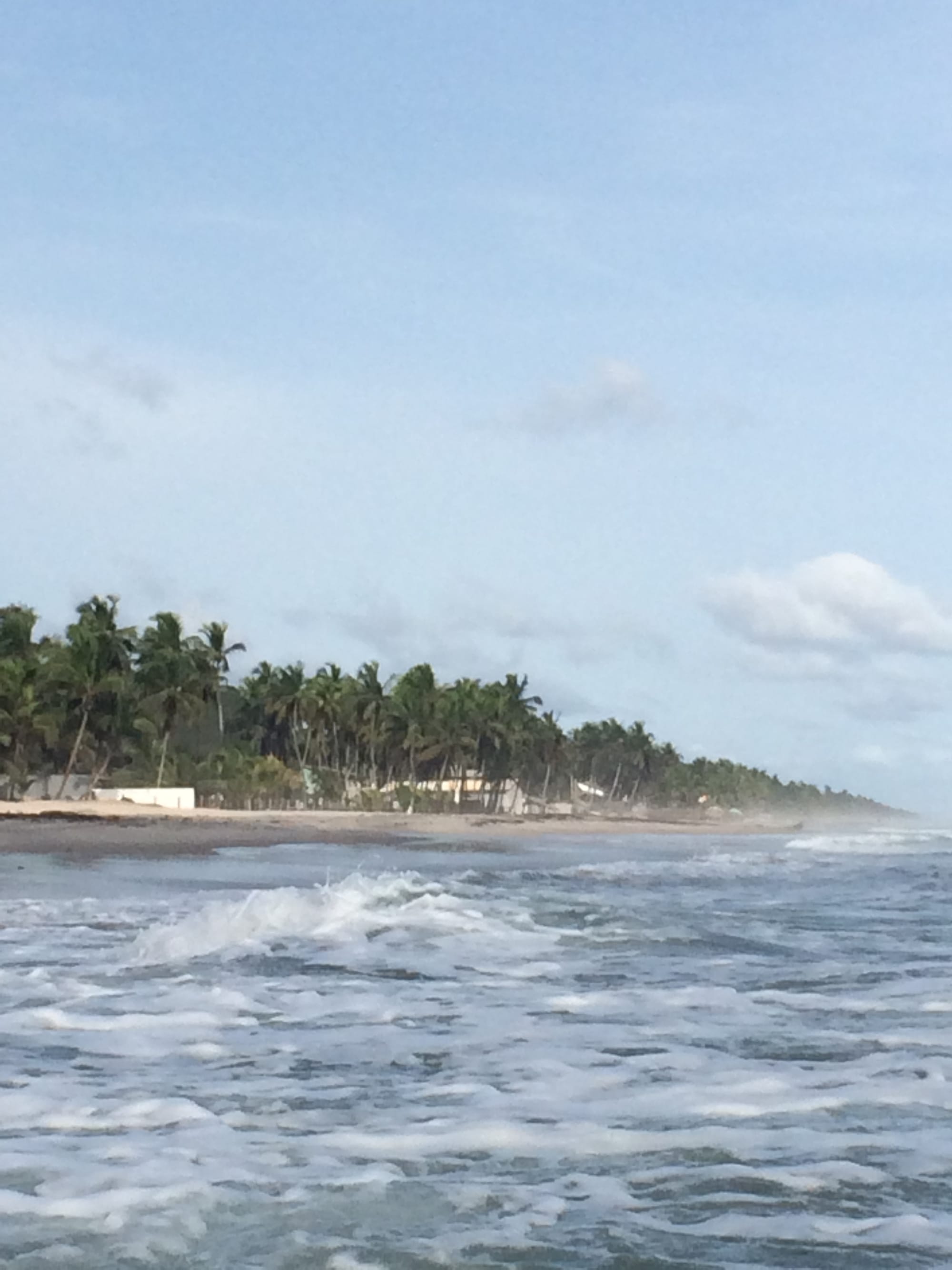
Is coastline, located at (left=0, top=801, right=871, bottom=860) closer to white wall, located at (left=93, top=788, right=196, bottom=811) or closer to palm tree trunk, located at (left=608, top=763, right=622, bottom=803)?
white wall, located at (left=93, top=788, right=196, bottom=811)

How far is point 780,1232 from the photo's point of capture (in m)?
4.83

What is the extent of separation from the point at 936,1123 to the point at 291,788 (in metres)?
83.4

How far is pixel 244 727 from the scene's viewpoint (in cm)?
10294

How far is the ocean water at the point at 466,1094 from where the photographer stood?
4.82 m

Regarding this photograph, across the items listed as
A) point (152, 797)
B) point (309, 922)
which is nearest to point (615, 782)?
point (152, 797)

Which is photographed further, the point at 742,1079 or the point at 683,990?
the point at 683,990

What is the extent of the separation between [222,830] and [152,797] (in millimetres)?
16348

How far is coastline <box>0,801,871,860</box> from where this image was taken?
139 feet

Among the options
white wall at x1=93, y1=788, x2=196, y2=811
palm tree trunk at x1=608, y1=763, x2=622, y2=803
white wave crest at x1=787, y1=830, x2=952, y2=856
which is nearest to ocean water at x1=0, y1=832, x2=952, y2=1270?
white wave crest at x1=787, y1=830, x2=952, y2=856

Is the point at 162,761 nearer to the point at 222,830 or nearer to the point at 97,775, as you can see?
the point at 97,775

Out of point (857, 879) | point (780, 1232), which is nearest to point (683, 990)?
point (780, 1232)

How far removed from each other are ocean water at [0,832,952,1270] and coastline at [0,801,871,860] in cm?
2285

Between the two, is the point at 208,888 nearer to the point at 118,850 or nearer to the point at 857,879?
the point at 857,879

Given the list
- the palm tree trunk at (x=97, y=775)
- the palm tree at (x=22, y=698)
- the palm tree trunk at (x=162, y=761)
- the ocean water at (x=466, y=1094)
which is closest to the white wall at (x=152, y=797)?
the palm tree trunk at (x=97, y=775)
